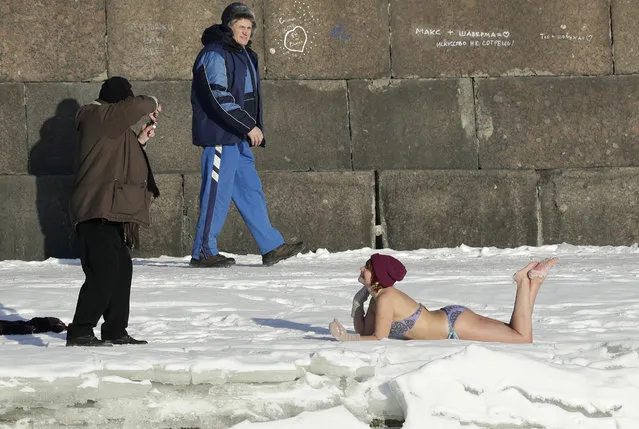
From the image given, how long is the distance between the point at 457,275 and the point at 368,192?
2125 mm

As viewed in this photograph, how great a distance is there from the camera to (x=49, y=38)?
11383 mm

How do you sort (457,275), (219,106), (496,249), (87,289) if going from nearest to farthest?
(87,289), (457,275), (219,106), (496,249)

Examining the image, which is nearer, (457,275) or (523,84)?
(457,275)

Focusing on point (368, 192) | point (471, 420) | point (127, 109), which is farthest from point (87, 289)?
point (368, 192)

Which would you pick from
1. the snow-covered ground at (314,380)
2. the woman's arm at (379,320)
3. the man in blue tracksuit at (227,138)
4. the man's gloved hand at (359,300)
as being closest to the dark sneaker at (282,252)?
the man in blue tracksuit at (227,138)

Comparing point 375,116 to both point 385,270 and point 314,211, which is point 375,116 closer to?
point 314,211

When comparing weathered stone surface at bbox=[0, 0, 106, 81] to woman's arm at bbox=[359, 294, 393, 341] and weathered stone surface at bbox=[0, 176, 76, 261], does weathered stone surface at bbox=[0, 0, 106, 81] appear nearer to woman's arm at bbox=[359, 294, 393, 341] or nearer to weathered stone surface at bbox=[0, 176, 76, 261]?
weathered stone surface at bbox=[0, 176, 76, 261]

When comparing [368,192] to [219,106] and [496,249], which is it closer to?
[496,249]

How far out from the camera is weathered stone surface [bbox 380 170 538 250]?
11.4 m

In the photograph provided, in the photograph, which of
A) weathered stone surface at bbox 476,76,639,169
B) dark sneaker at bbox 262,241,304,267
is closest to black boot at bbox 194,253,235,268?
dark sneaker at bbox 262,241,304,267

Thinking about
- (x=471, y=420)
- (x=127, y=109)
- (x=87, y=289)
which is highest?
(x=127, y=109)

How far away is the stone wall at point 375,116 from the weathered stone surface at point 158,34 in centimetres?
1

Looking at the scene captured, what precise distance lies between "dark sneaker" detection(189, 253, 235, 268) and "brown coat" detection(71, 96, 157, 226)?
3115 millimetres

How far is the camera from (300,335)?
6973mm
